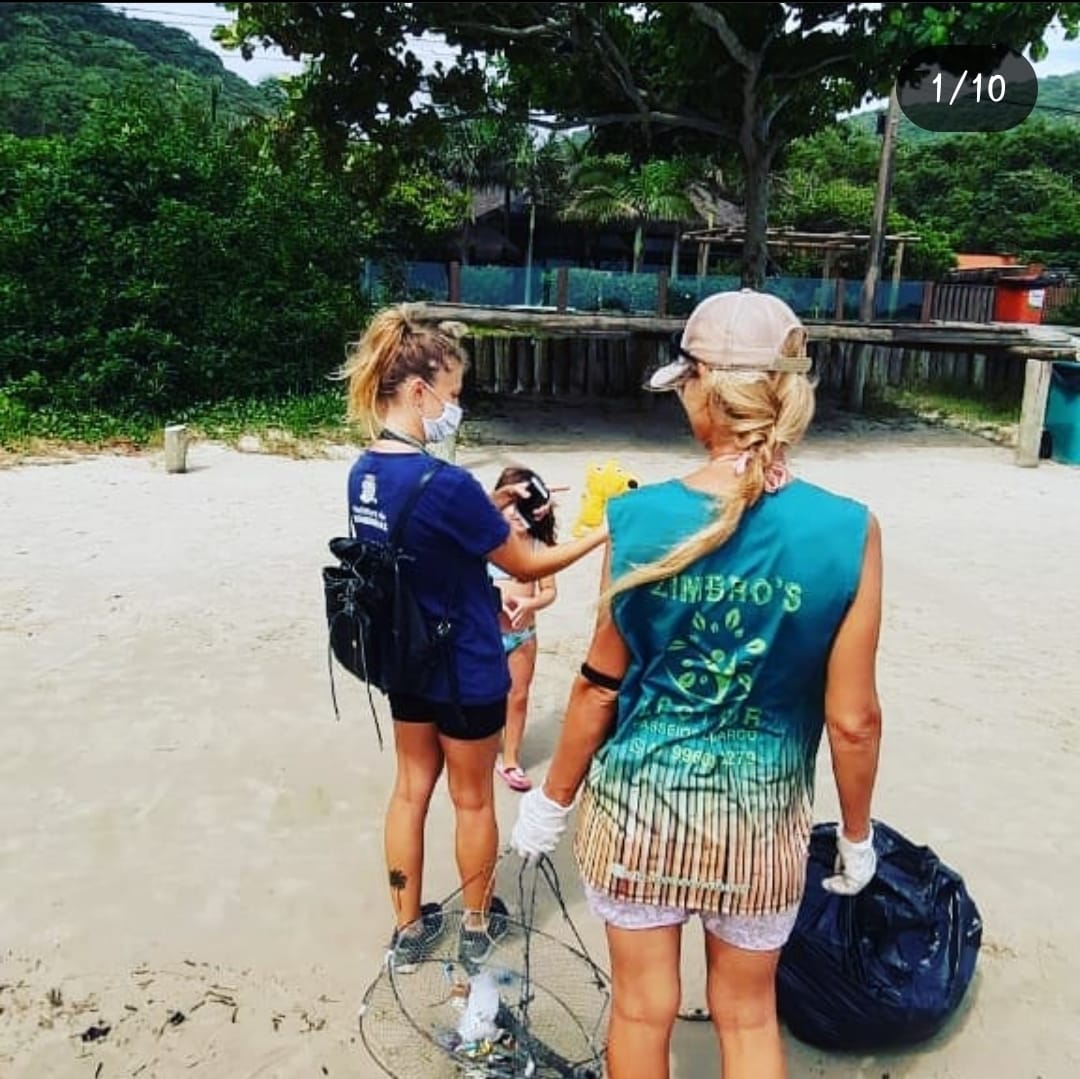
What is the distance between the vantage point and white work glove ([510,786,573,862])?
1.97m

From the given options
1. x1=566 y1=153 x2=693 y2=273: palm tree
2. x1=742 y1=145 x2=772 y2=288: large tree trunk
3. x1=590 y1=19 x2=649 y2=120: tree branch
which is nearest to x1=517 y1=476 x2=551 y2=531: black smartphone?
x1=590 y1=19 x2=649 y2=120: tree branch

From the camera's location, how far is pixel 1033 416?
12.3 metres

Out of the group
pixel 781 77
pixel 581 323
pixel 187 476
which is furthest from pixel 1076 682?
pixel 781 77

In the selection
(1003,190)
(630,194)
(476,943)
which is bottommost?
(476,943)

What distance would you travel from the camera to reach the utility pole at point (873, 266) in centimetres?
1642

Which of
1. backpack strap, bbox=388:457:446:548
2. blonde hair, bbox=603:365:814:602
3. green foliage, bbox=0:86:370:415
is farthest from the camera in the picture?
green foliage, bbox=0:86:370:415

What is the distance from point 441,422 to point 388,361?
0.19 m

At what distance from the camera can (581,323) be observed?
13.2 metres

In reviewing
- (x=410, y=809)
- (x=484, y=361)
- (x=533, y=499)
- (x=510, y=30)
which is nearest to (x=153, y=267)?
(x=510, y=30)

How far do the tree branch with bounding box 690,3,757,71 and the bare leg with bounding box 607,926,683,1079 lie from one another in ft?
38.5

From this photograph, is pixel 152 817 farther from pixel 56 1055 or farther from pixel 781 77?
pixel 781 77

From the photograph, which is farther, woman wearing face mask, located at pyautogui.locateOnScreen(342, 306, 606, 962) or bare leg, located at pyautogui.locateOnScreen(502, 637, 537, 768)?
bare leg, located at pyautogui.locateOnScreen(502, 637, 537, 768)

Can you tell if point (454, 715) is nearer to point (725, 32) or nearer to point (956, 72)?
point (725, 32)

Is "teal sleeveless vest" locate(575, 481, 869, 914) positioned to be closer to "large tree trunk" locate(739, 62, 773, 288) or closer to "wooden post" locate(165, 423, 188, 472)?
"wooden post" locate(165, 423, 188, 472)
